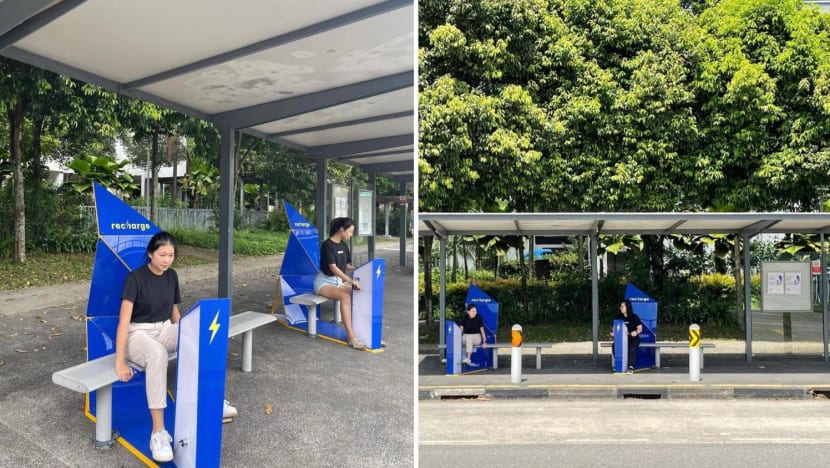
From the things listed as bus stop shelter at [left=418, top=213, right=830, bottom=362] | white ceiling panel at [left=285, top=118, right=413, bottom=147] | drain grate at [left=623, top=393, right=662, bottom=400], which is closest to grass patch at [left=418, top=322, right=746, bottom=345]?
bus stop shelter at [left=418, top=213, right=830, bottom=362]

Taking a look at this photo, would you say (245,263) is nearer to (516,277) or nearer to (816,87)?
(516,277)

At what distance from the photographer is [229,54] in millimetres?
5918

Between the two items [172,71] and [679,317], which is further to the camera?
[679,317]

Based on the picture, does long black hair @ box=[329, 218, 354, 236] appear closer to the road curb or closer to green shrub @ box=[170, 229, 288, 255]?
the road curb

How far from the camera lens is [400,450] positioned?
4.29 m

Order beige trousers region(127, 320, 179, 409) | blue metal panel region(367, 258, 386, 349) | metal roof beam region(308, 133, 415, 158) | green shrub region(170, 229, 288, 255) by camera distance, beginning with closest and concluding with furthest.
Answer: beige trousers region(127, 320, 179, 409) < blue metal panel region(367, 258, 386, 349) < metal roof beam region(308, 133, 415, 158) < green shrub region(170, 229, 288, 255)

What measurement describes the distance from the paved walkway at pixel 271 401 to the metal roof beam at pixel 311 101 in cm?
246

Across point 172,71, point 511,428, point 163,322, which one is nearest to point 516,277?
point 511,428

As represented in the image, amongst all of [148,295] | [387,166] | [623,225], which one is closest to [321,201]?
[387,166]

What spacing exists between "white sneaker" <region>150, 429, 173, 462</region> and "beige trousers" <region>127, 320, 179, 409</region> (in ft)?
0.54

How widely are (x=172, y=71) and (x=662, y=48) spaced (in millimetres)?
10676

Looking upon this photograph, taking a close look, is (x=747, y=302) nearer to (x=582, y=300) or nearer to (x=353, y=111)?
(x=582, y=300)

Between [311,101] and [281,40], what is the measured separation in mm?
1670

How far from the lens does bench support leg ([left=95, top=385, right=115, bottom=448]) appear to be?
13.1 feet
